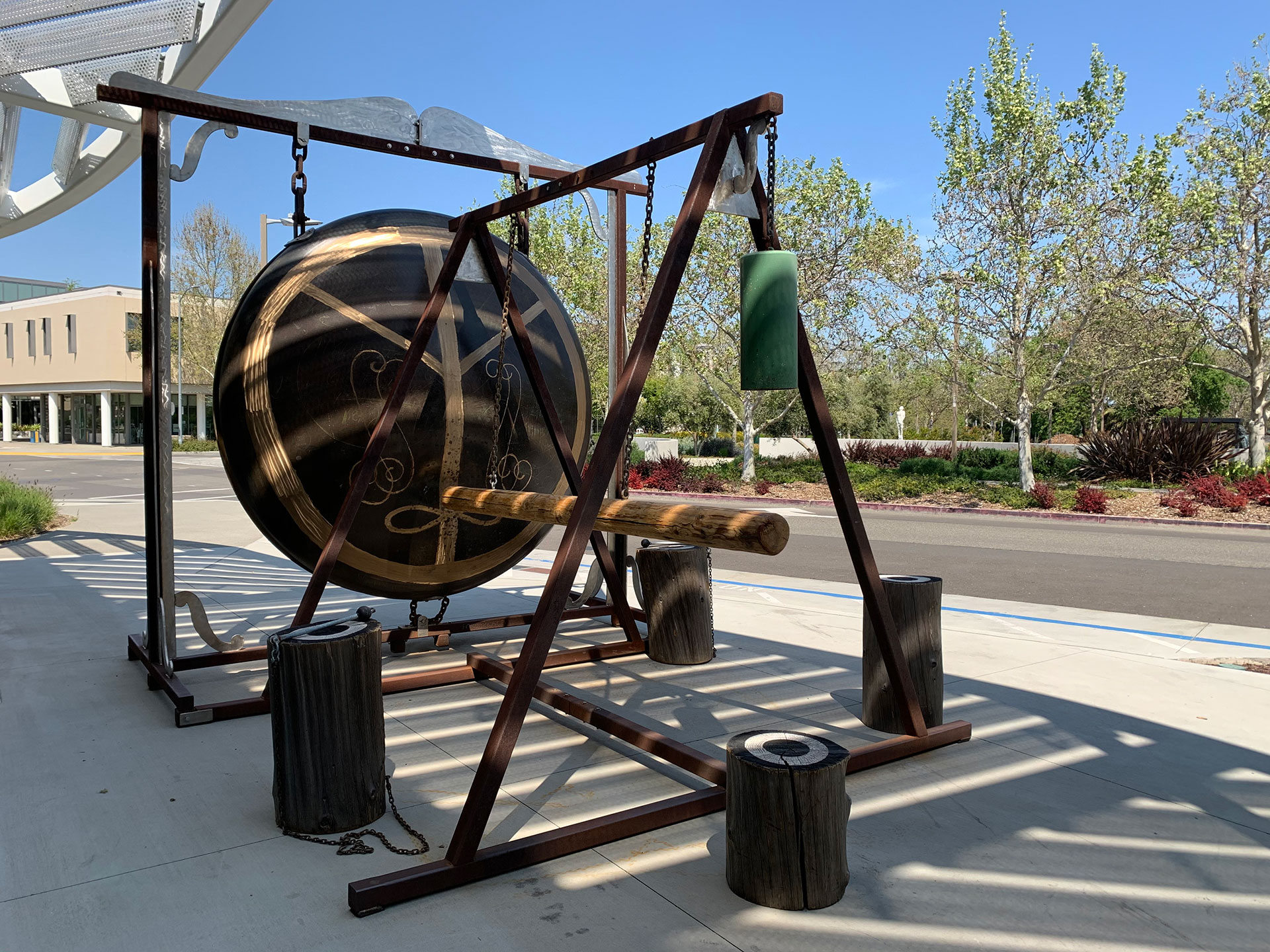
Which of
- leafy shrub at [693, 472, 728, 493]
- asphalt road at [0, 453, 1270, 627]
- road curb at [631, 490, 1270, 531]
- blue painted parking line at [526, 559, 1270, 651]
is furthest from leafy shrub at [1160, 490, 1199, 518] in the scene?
blue painted parking line at [526, 559, 1270, 651]

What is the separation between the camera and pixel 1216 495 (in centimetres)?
1772

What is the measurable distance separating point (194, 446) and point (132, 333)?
9202 mm

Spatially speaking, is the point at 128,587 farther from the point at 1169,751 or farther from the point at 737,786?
the point at 1169,751

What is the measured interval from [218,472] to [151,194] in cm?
2662

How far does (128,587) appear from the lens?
872cm

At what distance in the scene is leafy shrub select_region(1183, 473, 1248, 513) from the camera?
56.7 feet

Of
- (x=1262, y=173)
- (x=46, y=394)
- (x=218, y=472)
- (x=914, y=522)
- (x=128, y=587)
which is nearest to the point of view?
(x=128, y=587)

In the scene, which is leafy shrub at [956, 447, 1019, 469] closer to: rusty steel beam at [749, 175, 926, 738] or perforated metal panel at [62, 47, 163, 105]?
perforated metal panel at [62, 47, 163, 105]

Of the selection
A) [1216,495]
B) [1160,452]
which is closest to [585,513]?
[1216,495]

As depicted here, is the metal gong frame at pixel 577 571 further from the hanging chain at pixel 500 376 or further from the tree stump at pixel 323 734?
the tree stump at pixel 323 734

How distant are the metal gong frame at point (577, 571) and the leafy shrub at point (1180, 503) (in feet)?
A: 50.9

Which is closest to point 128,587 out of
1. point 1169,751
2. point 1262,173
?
point 1169,751

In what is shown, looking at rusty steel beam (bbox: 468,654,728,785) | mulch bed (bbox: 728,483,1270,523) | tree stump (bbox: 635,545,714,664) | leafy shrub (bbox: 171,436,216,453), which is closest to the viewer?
rusty steel beam (bbox: 468,654,728,785)

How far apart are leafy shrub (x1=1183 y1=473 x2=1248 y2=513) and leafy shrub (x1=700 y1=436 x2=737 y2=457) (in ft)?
69.5
